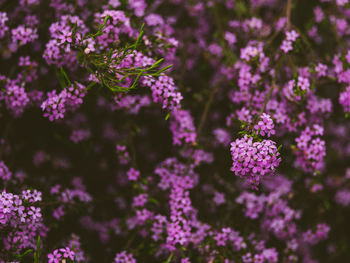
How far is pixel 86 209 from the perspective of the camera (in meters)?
3.47

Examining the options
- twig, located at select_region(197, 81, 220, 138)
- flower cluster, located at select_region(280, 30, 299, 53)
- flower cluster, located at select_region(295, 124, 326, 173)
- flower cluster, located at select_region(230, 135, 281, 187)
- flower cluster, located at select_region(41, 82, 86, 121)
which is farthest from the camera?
twig, located at select_region(197, 81, 220, 138)

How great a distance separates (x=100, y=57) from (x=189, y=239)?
1521 mm

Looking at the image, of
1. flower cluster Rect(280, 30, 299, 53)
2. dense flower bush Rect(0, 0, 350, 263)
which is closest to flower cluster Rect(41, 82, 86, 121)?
dense flower bush Rect(0, 0, 350, 263)

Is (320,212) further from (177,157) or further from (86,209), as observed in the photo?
(86,209)

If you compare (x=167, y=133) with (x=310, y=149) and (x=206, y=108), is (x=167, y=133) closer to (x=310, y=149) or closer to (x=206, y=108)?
(x=206, y=108)

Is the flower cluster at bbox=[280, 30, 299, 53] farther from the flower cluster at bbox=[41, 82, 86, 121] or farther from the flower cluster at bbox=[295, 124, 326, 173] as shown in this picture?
the flower cluster at bbox=[41, 82, 86, 121]

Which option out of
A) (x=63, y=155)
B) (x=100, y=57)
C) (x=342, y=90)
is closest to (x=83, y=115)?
(x=63, y=155)

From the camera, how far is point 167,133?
13.7 feet

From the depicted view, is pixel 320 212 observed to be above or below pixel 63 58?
below

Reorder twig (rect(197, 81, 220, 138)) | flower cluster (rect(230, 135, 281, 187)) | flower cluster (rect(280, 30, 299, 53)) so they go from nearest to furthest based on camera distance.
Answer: flower cluster (rect(230, 135, 281, 187)) → flower cluster (rect(280, 30, 299, 53)) → twig (rect(197, 81, 220, 138))

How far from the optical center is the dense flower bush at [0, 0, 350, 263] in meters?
3.00

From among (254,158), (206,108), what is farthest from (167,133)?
(254,158)

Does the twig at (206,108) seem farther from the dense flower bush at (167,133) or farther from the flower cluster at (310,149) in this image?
the flower cluster at (310,149)

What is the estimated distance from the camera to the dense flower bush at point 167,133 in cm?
300
